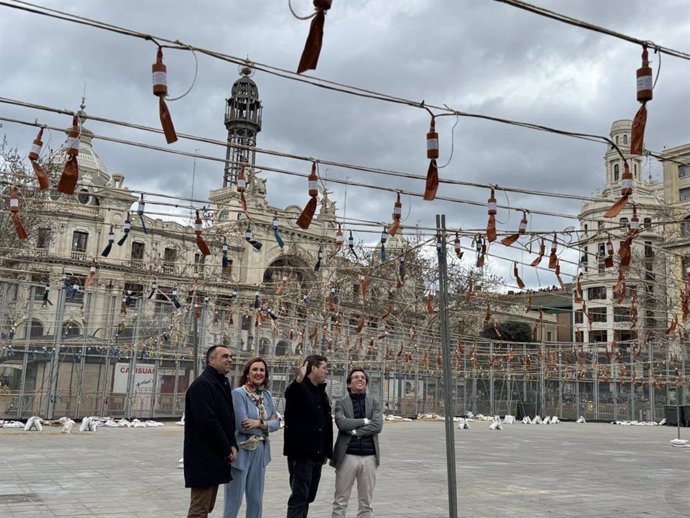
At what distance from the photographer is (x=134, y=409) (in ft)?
80.5

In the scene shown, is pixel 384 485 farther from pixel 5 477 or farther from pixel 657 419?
pixel 657 419

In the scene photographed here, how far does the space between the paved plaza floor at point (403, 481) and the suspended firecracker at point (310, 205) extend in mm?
3354

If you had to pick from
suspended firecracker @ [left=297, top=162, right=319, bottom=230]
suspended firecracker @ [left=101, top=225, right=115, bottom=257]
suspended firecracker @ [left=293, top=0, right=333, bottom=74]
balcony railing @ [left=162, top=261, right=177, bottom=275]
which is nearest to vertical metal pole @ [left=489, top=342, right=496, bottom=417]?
balcony railing @ [left=162, top=261, right=177, bottom=275]

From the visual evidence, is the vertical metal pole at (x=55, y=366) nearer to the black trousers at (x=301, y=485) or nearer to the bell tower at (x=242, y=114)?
the black trousers at (x=301, y=485)

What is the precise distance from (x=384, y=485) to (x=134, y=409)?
17096 mm

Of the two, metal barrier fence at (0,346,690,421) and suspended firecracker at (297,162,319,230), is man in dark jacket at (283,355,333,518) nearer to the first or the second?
suspended firecracker at (297,162,319,230)

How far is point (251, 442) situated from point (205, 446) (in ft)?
2.11

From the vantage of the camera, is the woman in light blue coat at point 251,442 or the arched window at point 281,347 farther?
the arched window at point 281,347

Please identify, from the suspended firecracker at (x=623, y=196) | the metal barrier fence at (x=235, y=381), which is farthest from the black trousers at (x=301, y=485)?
the metal barrier fence at (x=235, y=381)

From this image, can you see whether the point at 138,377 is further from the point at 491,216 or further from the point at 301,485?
the point at 301,485

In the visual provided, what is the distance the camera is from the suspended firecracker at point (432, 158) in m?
6.73

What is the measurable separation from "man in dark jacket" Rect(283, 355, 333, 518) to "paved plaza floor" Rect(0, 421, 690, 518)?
176 cm

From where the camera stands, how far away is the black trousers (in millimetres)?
5869

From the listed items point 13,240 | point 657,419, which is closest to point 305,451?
point 13,240
